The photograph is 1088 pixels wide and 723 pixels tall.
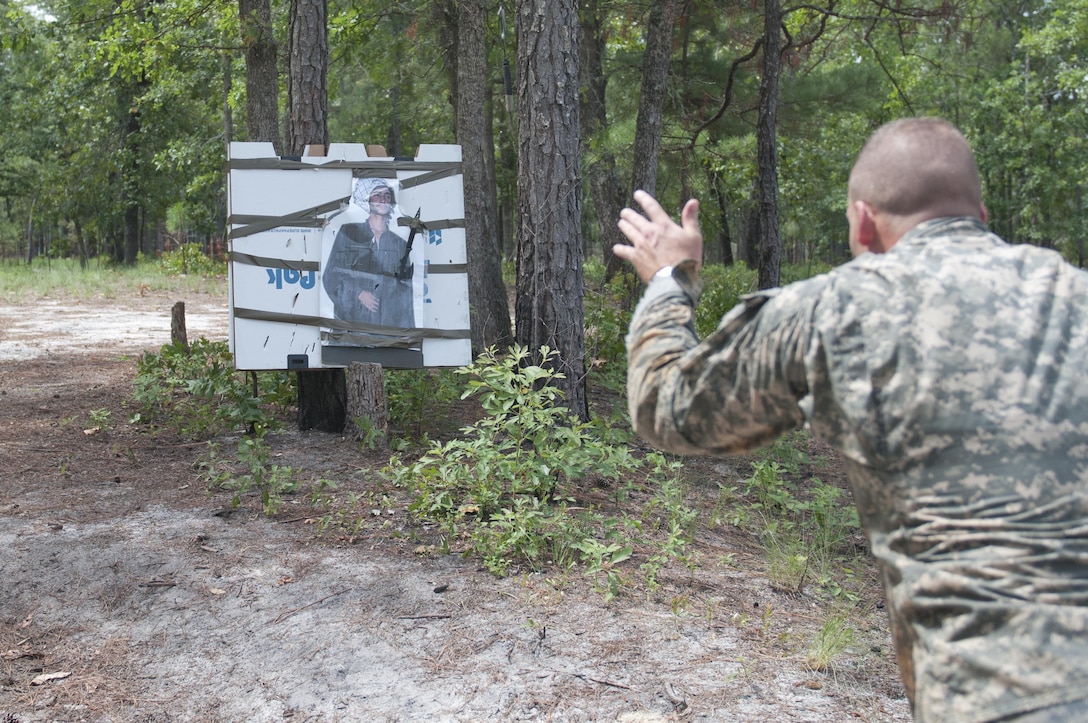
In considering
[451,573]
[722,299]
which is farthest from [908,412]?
[722,299]

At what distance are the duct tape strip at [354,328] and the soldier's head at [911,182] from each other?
5.28 meters

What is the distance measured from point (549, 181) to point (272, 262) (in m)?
2.00

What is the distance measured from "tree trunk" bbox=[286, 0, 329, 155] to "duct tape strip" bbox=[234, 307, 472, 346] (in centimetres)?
139

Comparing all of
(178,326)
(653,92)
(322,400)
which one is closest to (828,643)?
(322,400)

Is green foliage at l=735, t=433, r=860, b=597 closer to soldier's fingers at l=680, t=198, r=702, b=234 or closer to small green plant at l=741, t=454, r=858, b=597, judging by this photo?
small green plant at l=741, t=454, r=858, b=597

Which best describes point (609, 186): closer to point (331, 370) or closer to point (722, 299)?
point (722, 299)

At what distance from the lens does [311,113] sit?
7.51m

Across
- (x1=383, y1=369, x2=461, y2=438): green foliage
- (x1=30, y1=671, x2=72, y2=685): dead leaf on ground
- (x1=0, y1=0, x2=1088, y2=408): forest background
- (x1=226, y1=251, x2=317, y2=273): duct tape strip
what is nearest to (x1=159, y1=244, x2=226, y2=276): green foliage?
(x1=0, y1=0, x2=1088, y2=408): forest background

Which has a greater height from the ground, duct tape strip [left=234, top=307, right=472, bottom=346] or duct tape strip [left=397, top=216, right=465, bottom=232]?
duct tape strip [left=397, top=216, right=465, bottom=232]

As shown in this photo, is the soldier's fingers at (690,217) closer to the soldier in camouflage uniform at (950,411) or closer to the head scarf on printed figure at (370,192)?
the soldier in camouflage uniform at (950,411)

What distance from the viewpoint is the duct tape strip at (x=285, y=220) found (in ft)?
22.2

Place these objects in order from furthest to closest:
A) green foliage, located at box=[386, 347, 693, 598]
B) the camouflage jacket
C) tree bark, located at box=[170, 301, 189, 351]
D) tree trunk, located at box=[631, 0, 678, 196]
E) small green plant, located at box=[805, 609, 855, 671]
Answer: tree trunk, located at box=[631, 0, 678, 196] < tree bark, located at box=[170, 301, 189, 351] < green foliage, located at box=[386, 347, 693, 598] < small green plant, located at box=[805, 609, 855, 671] < the camouflage jacket

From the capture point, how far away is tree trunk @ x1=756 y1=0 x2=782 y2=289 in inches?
488

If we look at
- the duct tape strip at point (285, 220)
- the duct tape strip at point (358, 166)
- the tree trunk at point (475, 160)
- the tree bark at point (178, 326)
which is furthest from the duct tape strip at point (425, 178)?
the tree bark at point (178, 326)
